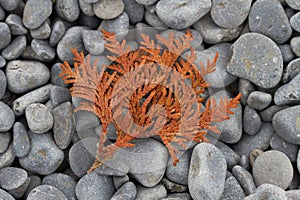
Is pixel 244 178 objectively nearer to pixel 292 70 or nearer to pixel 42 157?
pixel 292 70

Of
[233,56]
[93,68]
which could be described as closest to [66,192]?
[93,68]

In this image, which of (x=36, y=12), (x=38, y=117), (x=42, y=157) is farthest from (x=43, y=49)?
(x=42, y=157)

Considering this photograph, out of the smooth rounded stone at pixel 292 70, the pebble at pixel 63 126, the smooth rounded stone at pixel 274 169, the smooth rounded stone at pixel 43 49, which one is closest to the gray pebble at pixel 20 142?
the pebble at pixel 63 126

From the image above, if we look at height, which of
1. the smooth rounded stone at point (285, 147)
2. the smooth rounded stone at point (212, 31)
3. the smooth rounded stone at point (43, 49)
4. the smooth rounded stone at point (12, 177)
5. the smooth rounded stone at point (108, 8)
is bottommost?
the smooth rounded stone at point (12, 177)

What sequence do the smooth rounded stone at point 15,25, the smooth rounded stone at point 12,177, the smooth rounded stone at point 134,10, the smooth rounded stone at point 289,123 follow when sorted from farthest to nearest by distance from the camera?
the smooth rounded stone at point 134,10, the smooth rounded stone at point 15,25, the smooth rounded stone at point 289,123, the smooth rounded stone at point 12,177

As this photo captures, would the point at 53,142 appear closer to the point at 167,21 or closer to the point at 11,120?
the point at 11,120

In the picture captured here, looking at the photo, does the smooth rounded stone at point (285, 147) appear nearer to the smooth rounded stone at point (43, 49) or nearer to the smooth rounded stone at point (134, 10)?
the smooth rounded stone at point (134, 10)

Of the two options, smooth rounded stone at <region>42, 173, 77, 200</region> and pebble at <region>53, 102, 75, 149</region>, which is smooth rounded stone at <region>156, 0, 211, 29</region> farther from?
smooth rounded stone at <region>42, 173, 77, 200</region>
